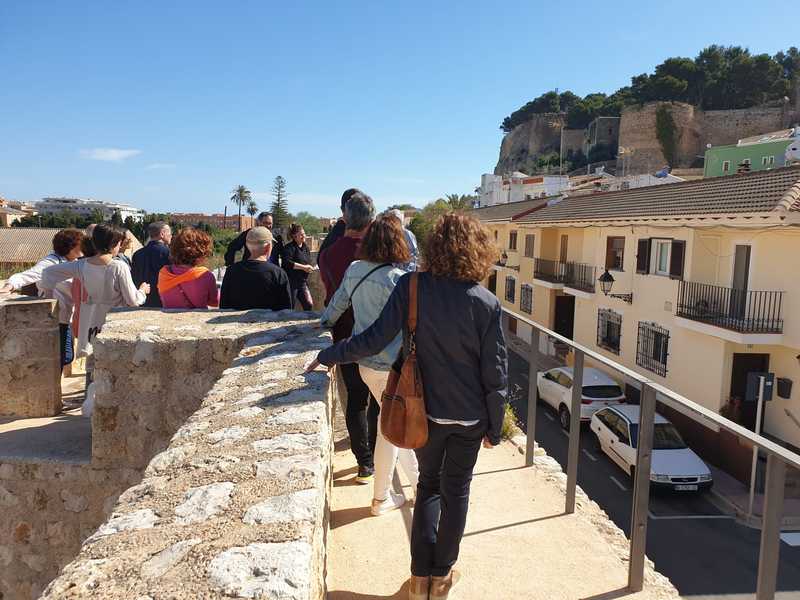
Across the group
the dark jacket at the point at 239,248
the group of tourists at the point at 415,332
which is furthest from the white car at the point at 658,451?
the group of tourists at the point at 415,332

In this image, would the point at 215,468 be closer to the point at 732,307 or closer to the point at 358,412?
the point at 358,412

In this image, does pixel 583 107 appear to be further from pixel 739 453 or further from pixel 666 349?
pixel 739 453

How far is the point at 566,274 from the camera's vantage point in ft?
70.9

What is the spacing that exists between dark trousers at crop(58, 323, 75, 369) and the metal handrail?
360cm

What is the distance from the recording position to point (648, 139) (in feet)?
183

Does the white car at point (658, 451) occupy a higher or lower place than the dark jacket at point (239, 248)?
lower

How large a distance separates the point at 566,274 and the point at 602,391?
7.40 meters

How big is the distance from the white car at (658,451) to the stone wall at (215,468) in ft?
28.8

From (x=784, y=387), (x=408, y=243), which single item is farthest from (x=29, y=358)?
(x=784, y=387)

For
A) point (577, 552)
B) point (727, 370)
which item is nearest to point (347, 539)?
point (577, 552)

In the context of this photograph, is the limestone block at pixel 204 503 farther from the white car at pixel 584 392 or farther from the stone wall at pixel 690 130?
the stone wall at pixel 690 130

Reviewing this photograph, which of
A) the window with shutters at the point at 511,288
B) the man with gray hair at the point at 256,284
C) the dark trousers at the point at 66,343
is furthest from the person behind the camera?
the window with shutters at the point at 511,288

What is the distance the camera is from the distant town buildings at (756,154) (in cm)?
3272

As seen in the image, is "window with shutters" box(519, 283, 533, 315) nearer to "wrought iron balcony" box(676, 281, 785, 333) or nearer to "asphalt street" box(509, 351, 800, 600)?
"wrought iron balcony" box(676, 281, 785, 333)
